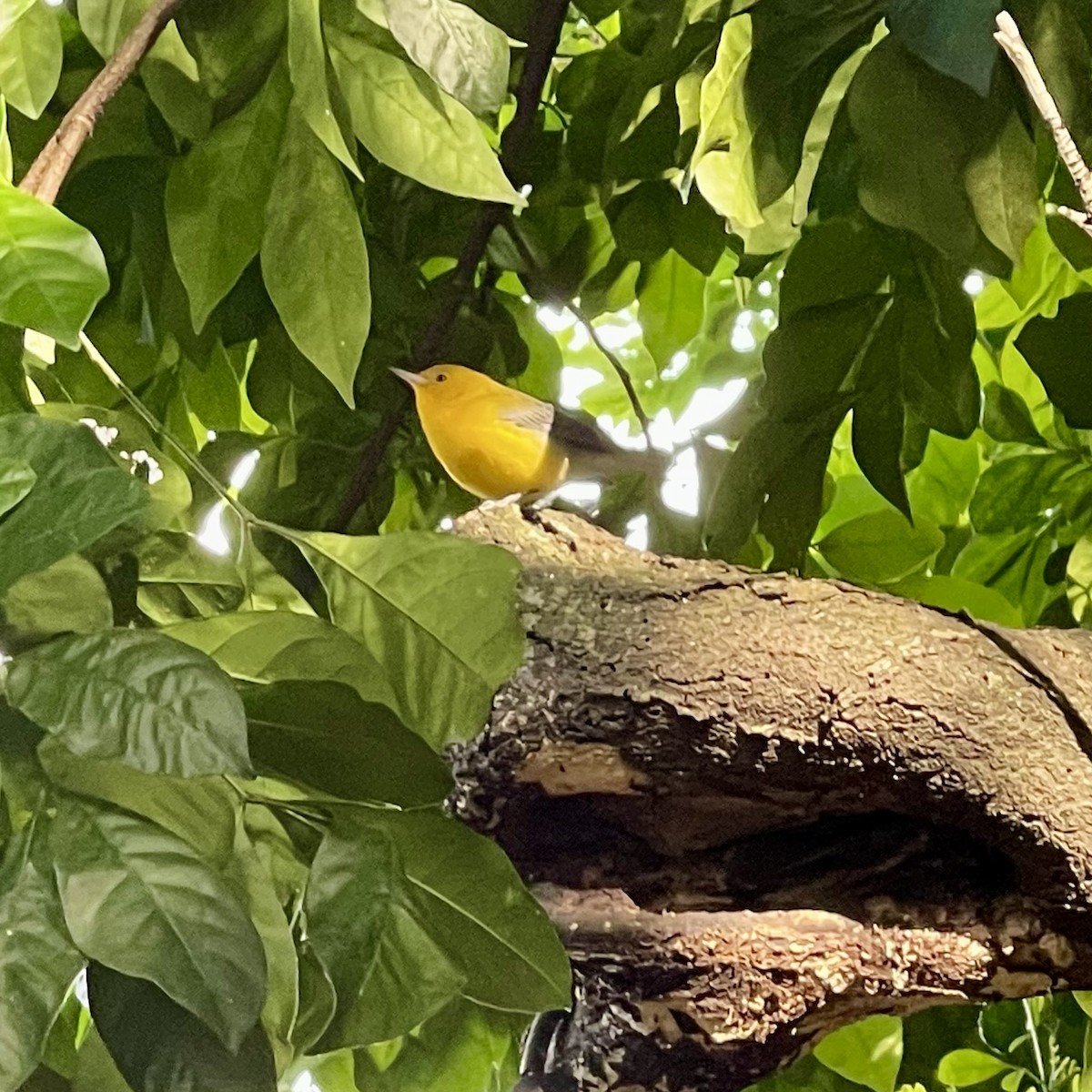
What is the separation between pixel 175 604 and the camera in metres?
0.35

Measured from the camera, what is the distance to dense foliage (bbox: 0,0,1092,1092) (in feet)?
0.81

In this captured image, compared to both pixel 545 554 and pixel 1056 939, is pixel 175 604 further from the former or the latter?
pixel 1056 939

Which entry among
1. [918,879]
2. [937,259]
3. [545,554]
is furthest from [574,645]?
[937,259]

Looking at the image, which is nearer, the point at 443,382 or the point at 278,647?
the point at 278,647

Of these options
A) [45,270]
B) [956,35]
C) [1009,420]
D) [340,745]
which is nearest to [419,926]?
[340,745]

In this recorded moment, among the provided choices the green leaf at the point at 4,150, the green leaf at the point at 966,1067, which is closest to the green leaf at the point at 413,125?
the green leaf at the point at 4,150

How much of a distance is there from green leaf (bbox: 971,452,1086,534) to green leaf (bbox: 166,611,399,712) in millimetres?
453

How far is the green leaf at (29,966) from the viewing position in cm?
23

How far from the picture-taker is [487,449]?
0.63m

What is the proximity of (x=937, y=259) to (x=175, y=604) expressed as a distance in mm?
363

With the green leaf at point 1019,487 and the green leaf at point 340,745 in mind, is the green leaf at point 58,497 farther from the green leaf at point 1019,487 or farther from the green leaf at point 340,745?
the green leaf at point 1019,487

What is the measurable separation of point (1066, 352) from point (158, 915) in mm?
438

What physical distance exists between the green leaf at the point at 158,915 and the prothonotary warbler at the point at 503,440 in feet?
1.17

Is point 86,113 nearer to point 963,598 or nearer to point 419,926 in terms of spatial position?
point 419,926
